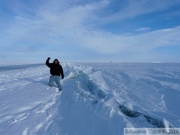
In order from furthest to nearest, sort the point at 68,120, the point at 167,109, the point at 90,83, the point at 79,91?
the point at 90,83
the point at 79,91
the point at 167,109
the point at 68,120

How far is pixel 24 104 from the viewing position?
768cm

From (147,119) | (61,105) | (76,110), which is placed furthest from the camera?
(61,105)

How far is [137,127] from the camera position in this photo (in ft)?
17.4

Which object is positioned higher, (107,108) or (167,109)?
(107,108)

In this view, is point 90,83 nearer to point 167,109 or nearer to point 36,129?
point 167,109

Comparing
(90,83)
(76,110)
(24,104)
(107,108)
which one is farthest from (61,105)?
(90,83)

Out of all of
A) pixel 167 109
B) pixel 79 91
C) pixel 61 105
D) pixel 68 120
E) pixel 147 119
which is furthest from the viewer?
pixel 79 91

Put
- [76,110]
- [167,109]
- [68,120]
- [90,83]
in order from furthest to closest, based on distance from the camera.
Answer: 1. [90,83]
2. [167,109]
3. [76,110]
4. [68,120]

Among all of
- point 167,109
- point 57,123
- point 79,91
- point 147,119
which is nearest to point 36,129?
point 57,123

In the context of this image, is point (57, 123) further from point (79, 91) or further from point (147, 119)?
point (79, 91)

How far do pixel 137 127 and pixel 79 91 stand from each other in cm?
435

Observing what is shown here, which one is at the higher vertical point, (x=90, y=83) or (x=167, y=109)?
(x=90, y=83)

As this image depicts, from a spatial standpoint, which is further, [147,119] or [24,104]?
[24,104]

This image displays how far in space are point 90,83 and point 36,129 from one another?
5.23 m
